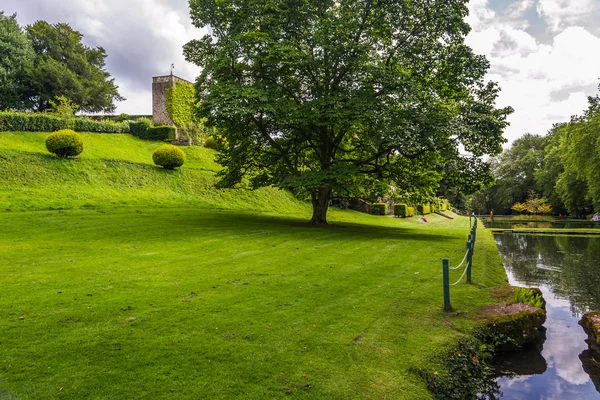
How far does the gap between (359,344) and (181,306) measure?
282 centimetres

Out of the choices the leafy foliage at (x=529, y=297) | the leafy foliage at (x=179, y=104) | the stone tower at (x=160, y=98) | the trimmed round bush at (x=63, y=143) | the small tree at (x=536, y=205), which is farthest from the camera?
the small tree at (x=536, y=205)

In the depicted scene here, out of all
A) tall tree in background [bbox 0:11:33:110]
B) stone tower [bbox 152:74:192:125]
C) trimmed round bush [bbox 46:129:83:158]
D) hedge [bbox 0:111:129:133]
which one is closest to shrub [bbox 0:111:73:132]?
hedge [bbox 0:111:129:133]

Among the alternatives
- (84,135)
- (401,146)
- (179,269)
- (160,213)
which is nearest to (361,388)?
(179,269)

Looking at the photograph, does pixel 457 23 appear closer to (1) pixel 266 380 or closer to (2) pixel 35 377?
(1) pixel 266 380

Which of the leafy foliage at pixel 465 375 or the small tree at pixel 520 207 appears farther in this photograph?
the small tree at pixel 520 207

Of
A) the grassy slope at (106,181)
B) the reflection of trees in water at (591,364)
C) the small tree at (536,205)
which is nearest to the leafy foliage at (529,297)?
the reflection of trees in water at (591,364)

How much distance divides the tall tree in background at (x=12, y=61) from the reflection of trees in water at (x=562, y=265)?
4817 centimetres

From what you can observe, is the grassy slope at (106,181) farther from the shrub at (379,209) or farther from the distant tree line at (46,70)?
the distant tree line at (46,70)

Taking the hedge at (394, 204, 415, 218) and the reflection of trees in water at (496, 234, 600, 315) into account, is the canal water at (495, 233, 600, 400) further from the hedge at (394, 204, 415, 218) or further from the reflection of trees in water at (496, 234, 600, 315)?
the hedge at (394, 204, 415, 218)

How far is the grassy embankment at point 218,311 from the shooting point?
3705mm

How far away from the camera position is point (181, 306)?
5625 mm

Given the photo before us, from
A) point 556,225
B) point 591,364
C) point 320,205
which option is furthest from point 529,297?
point 556,225

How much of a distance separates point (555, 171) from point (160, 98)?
5690cm

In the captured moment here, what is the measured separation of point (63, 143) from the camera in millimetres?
20922
